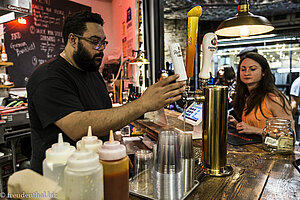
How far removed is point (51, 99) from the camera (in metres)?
1.12

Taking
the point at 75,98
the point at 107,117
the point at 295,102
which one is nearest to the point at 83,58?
the point at 75,98

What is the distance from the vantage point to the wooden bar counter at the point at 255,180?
715 millimetres

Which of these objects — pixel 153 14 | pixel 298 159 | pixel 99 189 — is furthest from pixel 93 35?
pixel 153 14

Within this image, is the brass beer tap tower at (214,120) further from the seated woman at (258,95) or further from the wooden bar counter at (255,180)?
the seated woman at (258,95)

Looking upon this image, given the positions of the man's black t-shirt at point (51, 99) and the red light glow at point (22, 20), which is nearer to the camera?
the man's black t-shirt at point (51, 99)

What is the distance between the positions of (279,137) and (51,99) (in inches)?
47.2

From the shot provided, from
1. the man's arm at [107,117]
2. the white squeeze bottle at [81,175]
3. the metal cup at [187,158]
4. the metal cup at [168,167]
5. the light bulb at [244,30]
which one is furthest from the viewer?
the light bulb at [244,30]

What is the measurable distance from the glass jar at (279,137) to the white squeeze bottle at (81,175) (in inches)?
40.0

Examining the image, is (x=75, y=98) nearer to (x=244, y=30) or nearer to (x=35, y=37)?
(x=244, y=30)

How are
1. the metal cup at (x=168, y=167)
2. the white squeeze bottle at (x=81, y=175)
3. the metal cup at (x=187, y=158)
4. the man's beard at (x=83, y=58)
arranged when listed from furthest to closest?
the man's beard at (x=83, y=58) → the metal cup at (x=187, y=158) → the metal cup at (x=168, y=167) → the white squeeze bottle at (x=81, y=175)

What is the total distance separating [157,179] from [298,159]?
75 cm

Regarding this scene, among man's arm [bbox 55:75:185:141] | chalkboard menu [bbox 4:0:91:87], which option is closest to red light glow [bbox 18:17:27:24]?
chalkboard menu [bbox 4:0:91:87]

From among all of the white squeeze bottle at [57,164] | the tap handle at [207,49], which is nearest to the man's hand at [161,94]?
the tap handle at [207,49]

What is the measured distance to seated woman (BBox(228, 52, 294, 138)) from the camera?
2072 millimetres
